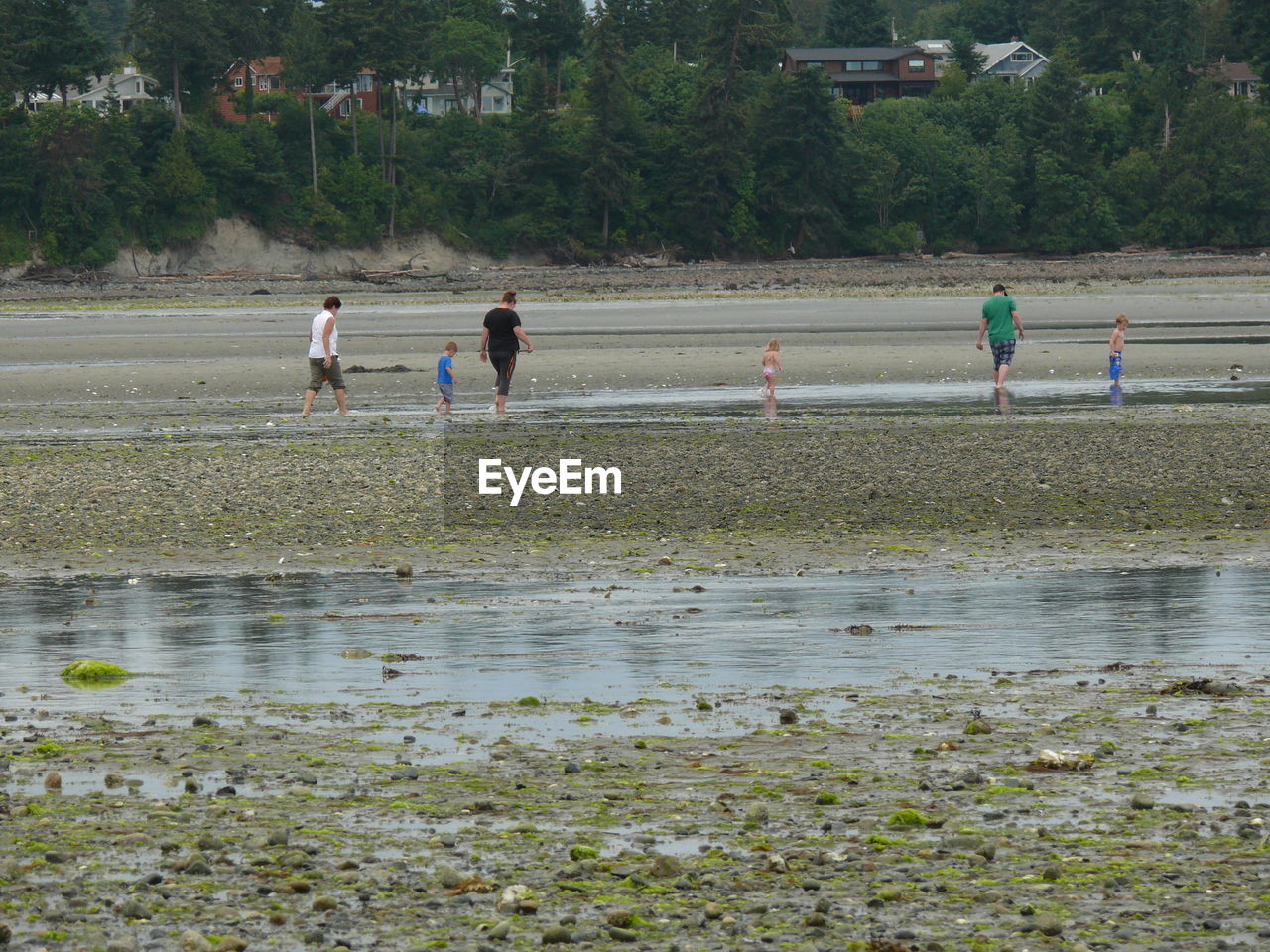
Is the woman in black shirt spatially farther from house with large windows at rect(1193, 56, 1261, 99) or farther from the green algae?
house with large windows at rect(1193, 56, 1261, 99)

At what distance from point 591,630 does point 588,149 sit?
97.0 meters

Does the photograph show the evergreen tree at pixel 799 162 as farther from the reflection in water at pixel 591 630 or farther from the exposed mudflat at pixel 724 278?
the reflection in water at pixel 591 630

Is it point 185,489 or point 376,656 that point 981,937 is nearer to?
point 376,656

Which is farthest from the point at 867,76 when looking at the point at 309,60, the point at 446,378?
the point at 446,378

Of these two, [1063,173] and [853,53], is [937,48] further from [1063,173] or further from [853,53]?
[1063,173]

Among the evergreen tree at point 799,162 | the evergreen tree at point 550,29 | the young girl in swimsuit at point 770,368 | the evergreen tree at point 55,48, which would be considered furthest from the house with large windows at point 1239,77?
the young girl in swimsuit at point 770,368

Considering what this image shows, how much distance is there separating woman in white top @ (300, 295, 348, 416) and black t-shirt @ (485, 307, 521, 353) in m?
2.23

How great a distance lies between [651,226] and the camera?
10856cm

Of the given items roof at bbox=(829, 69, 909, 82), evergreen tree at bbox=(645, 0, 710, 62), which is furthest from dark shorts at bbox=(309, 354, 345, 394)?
evergreen tree at bbox=(645, 0, 710, 62)

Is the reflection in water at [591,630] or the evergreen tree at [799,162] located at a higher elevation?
the evergreen tree at [799,162]

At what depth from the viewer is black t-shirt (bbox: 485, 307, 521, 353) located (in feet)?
79.2

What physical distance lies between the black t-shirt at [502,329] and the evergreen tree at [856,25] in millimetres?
126908

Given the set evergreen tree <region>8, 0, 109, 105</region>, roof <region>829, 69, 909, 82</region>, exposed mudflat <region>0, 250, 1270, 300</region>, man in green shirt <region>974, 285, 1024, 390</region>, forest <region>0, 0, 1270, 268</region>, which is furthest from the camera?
roof <region>829, 69, 909, 82</region>

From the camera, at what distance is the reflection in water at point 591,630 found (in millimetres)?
9852
